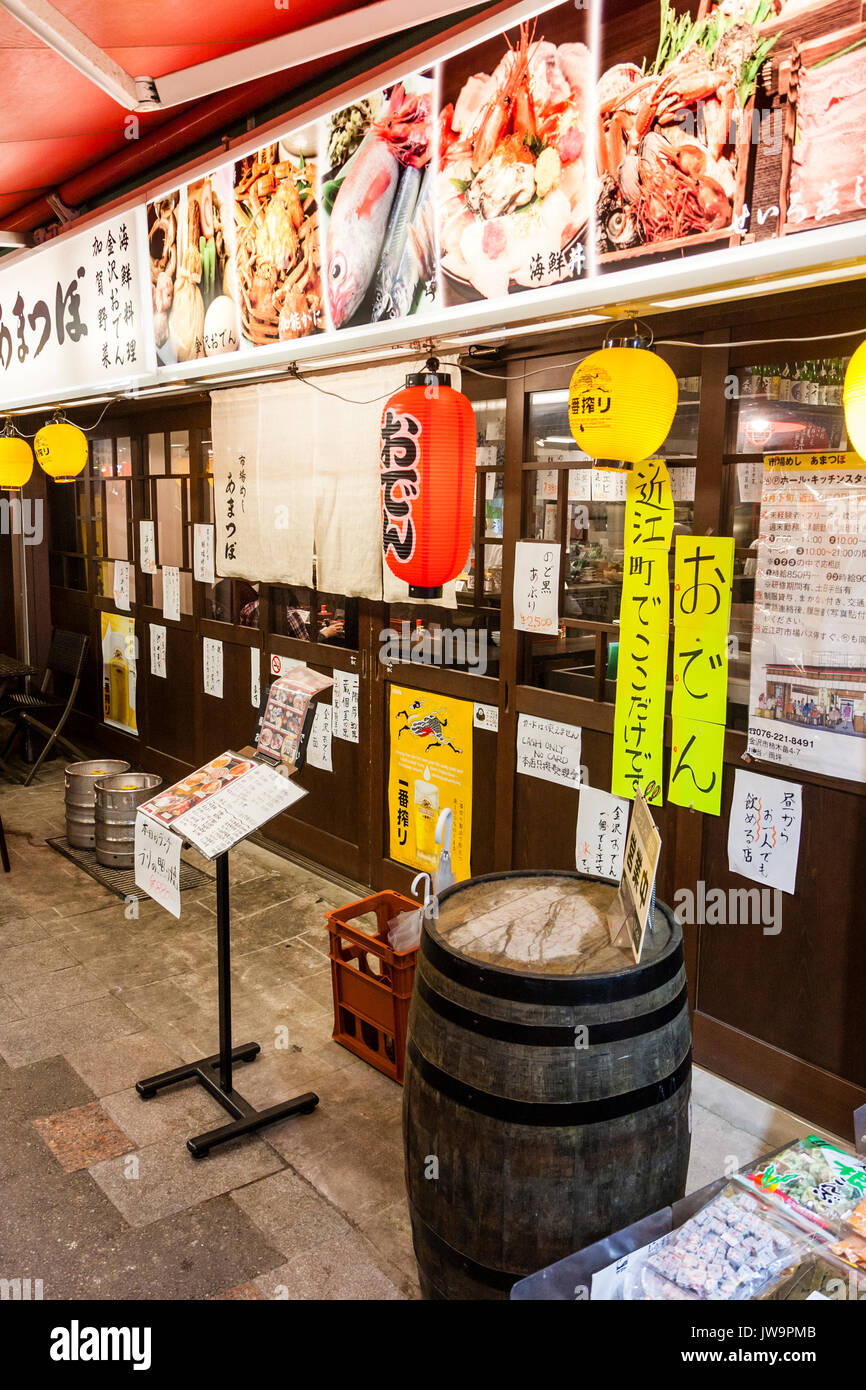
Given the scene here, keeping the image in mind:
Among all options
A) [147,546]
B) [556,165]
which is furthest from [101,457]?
[556,165]

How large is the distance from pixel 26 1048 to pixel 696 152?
201 inches

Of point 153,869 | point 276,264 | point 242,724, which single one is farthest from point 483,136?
point 242,724

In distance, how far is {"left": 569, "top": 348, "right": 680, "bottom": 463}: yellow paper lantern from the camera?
3648 millimetres

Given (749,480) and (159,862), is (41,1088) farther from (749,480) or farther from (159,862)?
(749,480)

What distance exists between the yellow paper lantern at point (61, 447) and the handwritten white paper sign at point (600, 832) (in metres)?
4.70

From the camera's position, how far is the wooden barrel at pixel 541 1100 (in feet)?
8.97

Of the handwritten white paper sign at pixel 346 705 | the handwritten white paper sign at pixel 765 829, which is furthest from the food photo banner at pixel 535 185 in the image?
the handwritten white paper sign at pixel 346 705

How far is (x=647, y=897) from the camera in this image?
9.30 ft

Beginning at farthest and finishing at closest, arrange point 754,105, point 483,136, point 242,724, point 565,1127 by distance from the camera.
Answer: point 242,724 → point 483,136 → point 754,105 → point 565,1127


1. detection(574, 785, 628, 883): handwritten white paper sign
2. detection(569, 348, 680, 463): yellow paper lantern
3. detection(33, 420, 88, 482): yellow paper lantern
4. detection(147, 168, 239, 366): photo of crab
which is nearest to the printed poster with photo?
detection(569, 348, 680, 463): yellow paper lantern

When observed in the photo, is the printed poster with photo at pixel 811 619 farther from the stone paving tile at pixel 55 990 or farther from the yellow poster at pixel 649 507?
the stone paving tile at pixel 55 990

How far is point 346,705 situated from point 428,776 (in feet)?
3.26

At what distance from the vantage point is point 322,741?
288 inches
